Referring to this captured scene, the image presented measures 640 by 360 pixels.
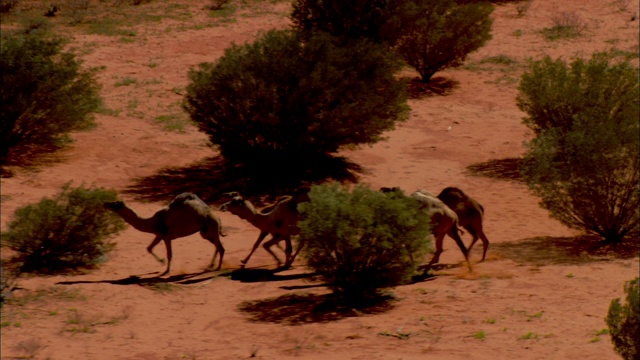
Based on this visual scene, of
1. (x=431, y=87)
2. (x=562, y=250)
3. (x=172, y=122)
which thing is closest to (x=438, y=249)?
(x=562, y=250)

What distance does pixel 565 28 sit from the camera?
113 feet

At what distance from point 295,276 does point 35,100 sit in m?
9.13

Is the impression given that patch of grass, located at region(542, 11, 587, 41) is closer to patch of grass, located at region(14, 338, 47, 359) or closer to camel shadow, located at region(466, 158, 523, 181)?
camel shadow, located at region(466, 158, 523, 181)

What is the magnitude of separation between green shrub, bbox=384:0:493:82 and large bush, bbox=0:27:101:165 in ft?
33.0

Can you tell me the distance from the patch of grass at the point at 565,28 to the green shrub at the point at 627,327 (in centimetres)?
2345

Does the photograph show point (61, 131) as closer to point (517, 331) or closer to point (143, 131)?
point (143, 131)

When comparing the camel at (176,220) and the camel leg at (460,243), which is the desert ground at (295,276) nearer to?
the camel leg at (460,243)

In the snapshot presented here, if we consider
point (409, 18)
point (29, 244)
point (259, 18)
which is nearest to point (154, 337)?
point (29, 244)

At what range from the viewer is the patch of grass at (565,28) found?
3375 cm

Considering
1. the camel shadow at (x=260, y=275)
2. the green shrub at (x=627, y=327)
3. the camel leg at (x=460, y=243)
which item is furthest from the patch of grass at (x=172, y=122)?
the green shrub at (x=627, y=327)

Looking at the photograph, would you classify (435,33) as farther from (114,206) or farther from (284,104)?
(114,206)

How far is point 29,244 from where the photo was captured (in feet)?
49.7

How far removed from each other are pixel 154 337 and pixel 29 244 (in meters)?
3.60

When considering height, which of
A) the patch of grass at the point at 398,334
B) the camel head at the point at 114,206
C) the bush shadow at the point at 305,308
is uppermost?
the camel head at the point at 114,206
